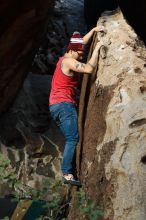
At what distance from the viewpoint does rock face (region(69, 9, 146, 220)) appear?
496cm

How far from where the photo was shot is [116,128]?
541 centimetres

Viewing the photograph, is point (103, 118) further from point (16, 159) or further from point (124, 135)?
point (16, 159)

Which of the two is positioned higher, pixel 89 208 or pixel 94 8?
pixel 94 8

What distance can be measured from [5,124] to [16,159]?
717 mm

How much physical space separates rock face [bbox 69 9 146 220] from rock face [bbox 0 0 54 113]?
39.6 inches

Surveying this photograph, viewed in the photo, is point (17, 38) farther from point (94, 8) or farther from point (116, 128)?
point (94, 8)

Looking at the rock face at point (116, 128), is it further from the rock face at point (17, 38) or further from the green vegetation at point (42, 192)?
the rock face at point (17, 38)

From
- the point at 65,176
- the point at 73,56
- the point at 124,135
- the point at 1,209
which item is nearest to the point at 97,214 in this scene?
the point at 124,135

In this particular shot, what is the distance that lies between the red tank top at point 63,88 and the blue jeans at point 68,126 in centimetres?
7

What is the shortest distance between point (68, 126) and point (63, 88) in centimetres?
52

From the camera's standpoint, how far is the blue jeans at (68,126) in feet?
20.2

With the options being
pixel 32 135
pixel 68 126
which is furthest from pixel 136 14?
pixel 32 135

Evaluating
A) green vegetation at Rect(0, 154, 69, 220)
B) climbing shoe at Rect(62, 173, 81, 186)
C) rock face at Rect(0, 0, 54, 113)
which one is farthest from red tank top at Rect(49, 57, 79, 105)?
green vegetation at Rect(0, 154, 69, 220)

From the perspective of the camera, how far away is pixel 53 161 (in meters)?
7.73
